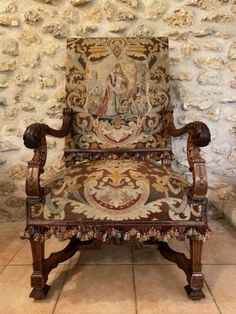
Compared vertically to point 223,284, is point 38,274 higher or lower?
higher

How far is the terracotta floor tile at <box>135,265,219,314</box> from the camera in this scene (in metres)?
1.12

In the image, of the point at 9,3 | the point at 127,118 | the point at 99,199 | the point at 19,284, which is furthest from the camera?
the point at 9,3

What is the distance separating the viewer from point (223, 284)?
128 cm

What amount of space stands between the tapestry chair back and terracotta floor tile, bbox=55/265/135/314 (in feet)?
1.96

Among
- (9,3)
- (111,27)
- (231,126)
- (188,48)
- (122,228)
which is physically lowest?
(122,228)

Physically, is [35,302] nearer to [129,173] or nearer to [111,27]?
[129,173]

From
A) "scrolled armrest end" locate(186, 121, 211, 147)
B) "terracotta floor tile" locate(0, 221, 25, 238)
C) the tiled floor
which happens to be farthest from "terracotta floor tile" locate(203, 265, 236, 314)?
"terracotta floor tile" locate(0, 221, 25, 238)

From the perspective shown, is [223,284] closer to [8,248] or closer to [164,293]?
[164,293]

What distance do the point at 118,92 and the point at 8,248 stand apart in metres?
1.04

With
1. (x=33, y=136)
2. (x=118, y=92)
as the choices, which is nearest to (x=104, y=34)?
(x=118, y=92)

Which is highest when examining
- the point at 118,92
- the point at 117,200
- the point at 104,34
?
the point at 104,34

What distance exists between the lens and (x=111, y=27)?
1.87 metres

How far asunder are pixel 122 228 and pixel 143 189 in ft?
0.54

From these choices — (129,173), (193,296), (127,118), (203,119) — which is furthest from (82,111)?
(193,296)
